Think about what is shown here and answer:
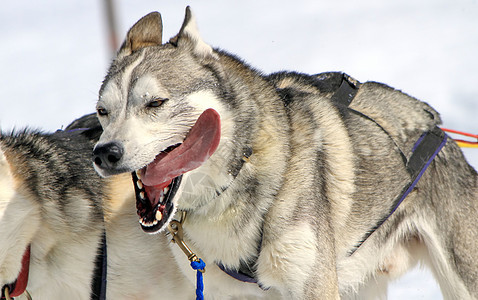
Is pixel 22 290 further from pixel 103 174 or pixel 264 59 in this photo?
pixel 264 59

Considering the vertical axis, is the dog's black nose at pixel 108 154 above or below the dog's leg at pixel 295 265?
above

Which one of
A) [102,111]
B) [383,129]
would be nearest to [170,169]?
[102,111]

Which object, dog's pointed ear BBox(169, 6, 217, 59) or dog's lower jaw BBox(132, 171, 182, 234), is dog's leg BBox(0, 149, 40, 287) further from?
dog's pointed ear BBox(169, 6, 217, 59)

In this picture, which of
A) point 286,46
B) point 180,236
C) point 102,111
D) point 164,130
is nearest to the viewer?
point 164,130

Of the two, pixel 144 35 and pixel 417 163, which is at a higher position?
pixel 144 35

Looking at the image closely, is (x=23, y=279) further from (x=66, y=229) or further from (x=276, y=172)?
(x=276, y=172)

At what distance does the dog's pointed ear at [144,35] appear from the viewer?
8.55 ft

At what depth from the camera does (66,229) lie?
2.67 m

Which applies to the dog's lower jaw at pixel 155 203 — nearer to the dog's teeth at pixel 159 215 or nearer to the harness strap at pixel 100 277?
the dog's teeth at pixel 159 215

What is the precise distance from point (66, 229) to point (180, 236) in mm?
508

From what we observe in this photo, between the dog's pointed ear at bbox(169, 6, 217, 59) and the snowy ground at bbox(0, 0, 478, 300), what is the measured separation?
3160 mm

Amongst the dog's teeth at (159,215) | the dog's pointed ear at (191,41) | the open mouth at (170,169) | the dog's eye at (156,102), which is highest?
the dog's pointed ear at (191,41)

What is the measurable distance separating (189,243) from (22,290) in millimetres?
704

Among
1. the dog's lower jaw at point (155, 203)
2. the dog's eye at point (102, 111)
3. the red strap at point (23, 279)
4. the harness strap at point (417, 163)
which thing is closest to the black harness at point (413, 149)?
the harness strap at point (417, 163)
